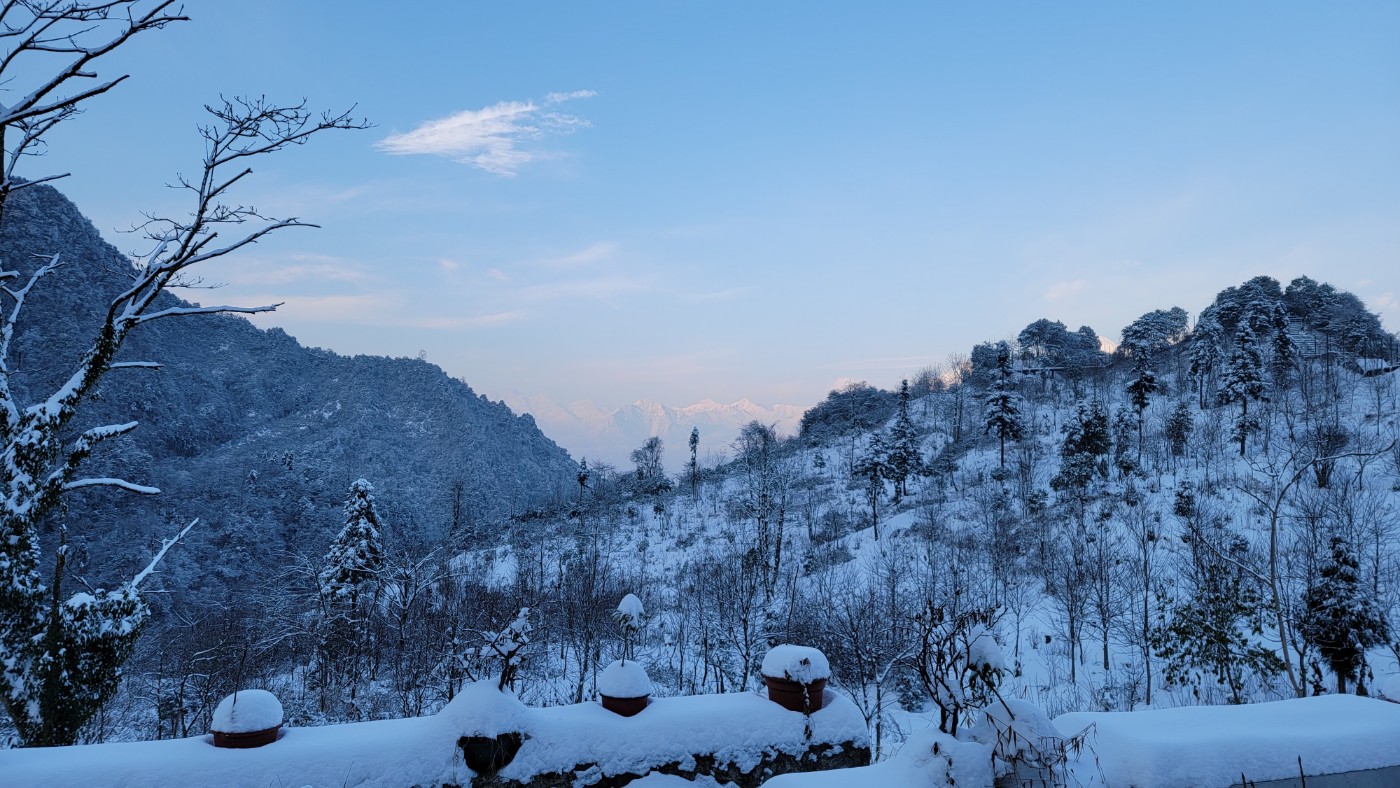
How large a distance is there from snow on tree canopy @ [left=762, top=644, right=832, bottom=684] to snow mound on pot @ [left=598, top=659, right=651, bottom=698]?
953 millimetres

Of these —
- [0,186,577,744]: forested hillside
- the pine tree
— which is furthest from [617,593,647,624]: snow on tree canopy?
[0,186,577,744]: forested hillside

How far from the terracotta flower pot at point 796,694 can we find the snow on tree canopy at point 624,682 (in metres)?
1.00

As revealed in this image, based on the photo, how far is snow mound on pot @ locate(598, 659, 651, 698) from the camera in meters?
4.64

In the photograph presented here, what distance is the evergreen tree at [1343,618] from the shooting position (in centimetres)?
1216

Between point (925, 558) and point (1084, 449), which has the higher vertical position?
point (1084, 449)

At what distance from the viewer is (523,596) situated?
23.4 metres

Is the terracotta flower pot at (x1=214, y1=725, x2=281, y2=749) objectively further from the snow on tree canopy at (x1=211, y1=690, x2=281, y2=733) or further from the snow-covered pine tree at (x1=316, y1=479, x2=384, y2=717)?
the snow-covered pine tree at (x1=316, y1=479, x2=384, y2=717)

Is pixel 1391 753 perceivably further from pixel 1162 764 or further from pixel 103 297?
pixel 103 297

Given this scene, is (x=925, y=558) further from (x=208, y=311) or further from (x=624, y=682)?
(x=208, y=311)

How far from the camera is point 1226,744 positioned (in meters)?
3.47

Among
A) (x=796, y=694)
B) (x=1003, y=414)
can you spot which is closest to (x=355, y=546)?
(x=796, y=694)

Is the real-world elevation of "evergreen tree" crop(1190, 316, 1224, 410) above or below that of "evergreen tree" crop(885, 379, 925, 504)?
above

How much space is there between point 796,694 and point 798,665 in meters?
0.27

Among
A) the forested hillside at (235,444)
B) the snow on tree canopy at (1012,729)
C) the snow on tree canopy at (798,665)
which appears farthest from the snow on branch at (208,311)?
the forested hillside at (235,444)
